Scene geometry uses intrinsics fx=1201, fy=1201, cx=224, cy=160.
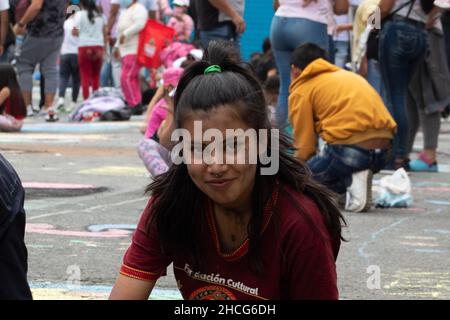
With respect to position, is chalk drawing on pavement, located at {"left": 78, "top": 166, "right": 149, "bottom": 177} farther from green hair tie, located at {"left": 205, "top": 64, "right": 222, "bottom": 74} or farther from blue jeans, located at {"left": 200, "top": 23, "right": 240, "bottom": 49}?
green hair tie, located at {"left": 205, "top": 64, "right": 222, "bottom": 74}

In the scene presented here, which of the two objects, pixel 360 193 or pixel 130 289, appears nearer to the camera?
pixel 130 289

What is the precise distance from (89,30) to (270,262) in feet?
48.2

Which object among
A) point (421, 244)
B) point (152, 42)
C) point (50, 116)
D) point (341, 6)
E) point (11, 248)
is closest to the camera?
point (11, 248)

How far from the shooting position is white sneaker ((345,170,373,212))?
25.6ft

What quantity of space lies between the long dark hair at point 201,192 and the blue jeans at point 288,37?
20.1 ft

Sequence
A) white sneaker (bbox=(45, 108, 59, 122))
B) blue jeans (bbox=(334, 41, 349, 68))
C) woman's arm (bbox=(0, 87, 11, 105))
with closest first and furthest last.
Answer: woman's arm (bbox=(0, 87, 11, 105)) → blue jeans (bbox=(334, 41, 349, 68)) → white sneaker (bbox=(45, 108, 59, 122))

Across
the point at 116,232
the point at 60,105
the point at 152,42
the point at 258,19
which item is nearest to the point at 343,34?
the point at 152,42

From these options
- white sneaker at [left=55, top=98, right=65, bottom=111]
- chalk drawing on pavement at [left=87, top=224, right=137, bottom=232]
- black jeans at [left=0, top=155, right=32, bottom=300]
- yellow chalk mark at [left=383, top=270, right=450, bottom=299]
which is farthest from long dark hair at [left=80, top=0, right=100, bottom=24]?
black jeans at [left=0, top=155, right=32, bottom=300]

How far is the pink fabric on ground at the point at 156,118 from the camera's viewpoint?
27.2ft

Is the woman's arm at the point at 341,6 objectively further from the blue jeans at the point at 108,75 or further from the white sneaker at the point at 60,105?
the blue jeans at the point at 108,75

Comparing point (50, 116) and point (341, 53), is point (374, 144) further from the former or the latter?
point (50, 116)

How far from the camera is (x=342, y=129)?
7.84 m

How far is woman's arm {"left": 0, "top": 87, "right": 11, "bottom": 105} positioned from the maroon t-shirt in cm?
994

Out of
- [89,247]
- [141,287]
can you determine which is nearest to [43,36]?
[89,247]
